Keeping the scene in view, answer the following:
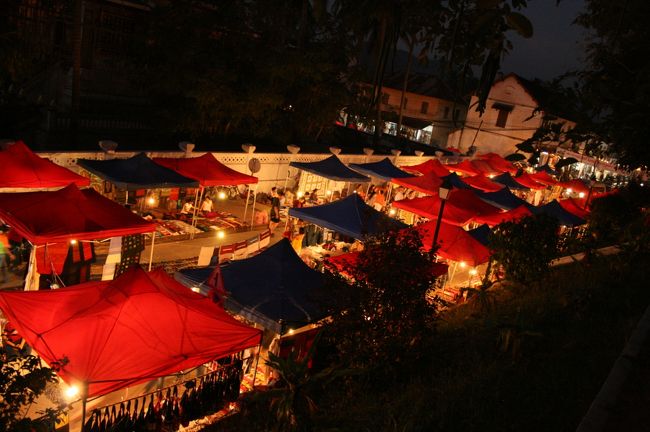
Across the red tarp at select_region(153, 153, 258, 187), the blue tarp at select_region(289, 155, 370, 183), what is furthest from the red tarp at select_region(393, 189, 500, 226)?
the red tarp at select_region(153, 153, 258, 187)

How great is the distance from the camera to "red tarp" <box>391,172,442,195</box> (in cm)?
1784

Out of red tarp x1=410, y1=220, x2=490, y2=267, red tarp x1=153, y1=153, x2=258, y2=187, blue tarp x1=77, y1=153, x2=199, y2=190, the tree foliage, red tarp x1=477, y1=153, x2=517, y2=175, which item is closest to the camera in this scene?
the tree foliage

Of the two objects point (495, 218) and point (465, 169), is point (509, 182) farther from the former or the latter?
point (495, 218)

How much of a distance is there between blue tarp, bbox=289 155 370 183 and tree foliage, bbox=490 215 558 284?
26.2 ft

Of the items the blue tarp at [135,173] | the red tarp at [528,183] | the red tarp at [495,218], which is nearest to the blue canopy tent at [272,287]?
the blue tarp at [135,173]

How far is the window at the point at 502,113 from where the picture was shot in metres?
40.6

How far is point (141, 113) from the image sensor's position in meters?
21.9

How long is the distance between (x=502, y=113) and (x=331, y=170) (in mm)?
28004

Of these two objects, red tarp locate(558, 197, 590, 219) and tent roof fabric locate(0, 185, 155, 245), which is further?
red tarp locate(558, 197, 590, 219)

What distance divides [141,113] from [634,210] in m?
18.7

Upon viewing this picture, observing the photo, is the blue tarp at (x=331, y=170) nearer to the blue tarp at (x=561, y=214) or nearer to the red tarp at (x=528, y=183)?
the blue tarp at (x=561, y=214)

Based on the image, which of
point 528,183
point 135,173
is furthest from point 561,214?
point 135,173

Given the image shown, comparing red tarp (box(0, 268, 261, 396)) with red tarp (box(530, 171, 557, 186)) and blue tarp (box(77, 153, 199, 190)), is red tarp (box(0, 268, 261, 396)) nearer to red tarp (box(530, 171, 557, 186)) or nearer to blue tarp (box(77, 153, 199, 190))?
blue tarp (box(77, 153, 199, 190))

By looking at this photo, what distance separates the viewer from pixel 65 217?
8.88 meters
